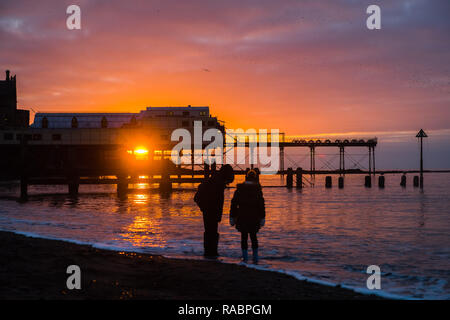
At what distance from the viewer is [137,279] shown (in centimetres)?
846

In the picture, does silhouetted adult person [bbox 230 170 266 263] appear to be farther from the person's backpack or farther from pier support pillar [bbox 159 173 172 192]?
pier support pillar [bbox 159 173 172 192]

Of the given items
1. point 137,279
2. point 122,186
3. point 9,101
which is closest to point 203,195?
point 137,279

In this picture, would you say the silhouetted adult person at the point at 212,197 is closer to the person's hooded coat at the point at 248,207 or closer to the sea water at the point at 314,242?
the person's hooded coat at the point at 248,207

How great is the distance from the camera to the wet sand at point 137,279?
23.7 ft

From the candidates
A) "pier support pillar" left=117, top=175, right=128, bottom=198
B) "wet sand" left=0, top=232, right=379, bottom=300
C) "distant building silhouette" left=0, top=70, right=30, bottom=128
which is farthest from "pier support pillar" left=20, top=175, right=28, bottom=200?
"distant building silhouette" left=0, top=70, right=30, bottom=128

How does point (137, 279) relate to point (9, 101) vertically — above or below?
below

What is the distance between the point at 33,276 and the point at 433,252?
440 inches

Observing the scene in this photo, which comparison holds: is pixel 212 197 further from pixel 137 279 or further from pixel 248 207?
pixel 137 279

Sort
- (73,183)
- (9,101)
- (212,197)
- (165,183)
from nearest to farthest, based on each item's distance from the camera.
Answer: (212,197) < (73,183) < (165,183) < (9,101)

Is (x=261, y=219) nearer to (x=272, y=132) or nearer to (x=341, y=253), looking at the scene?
(x=341, y=253)

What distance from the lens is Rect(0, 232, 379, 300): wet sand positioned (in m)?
7.21

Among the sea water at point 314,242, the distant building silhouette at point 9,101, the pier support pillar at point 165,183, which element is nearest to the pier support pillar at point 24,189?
the pier support pillar at point 165,183

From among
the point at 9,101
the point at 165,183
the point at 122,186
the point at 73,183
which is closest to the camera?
the point at 73,183
